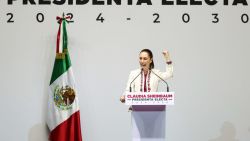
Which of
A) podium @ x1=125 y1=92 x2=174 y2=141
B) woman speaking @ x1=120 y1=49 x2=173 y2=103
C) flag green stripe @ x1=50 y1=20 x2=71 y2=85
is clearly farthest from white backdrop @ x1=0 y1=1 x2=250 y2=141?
podium @ x1=125 y1=92 x2=174 y2=141

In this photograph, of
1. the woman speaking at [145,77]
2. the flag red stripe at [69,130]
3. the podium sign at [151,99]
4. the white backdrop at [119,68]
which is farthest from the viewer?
the white backdrop at [119,68]

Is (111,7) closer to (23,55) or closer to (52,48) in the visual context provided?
(52,48)

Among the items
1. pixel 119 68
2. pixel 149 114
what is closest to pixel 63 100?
pixel 119 68

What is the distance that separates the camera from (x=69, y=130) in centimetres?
505

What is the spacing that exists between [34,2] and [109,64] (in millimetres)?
1236

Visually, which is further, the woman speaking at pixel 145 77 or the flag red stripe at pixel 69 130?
the flag red stripe at pixel 69 130

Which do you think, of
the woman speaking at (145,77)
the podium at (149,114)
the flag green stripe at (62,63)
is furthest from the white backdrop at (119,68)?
the podium at (149,114)

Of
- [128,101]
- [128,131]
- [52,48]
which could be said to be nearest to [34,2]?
[52,48]

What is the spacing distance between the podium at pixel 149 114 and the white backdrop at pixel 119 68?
5.38ft

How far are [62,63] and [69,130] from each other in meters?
0.81

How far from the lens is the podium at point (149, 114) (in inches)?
141

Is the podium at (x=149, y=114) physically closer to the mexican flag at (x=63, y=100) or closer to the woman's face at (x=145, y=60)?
the woman's face at (x=145, y=60)

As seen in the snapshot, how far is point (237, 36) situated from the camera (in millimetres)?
5359

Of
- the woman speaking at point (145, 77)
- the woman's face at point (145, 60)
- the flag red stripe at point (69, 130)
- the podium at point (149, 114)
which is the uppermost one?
the woman's face at point (145, 60)
